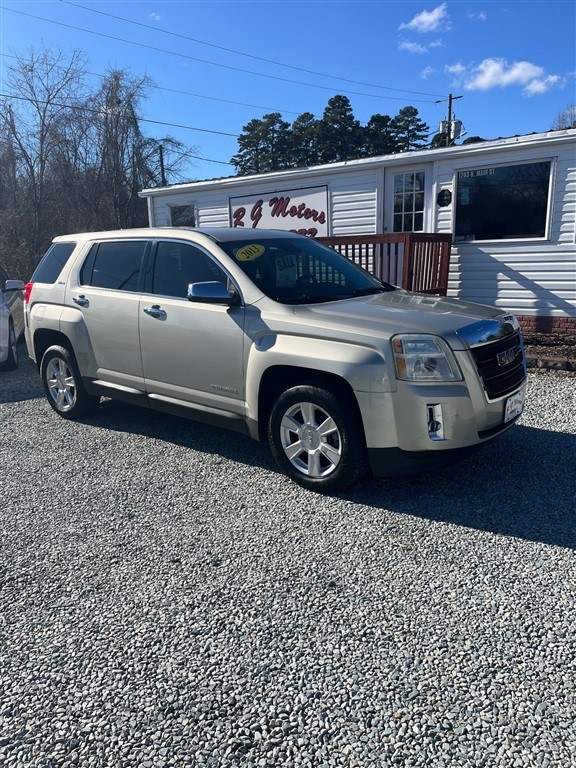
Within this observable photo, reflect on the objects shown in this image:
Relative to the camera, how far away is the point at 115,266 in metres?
5.43

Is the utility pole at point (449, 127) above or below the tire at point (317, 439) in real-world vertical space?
above

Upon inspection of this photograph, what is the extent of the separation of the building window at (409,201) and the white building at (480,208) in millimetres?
17

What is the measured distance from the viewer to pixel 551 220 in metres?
9.02

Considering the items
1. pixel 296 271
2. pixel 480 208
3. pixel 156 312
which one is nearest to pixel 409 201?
pixel 480 208

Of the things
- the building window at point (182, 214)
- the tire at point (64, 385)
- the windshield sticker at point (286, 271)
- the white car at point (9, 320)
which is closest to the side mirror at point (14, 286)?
the white car at point (9, 320)

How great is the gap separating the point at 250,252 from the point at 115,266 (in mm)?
1474

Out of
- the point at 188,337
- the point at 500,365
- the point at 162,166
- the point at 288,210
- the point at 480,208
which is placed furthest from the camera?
the point at 162,166

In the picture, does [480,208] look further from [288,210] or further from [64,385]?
[64,385]

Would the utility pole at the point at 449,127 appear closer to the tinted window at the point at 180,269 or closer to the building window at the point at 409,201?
the building window at the point at 409,201

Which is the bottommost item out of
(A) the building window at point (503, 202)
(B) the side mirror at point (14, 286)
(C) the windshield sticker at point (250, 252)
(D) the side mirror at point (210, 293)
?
(B) the side mirror at point (14, 286)

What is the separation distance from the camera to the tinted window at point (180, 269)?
4703 mm

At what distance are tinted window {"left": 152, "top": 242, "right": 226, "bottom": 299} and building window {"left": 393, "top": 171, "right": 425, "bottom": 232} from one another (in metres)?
6.57

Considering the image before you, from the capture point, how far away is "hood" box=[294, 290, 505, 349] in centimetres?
374

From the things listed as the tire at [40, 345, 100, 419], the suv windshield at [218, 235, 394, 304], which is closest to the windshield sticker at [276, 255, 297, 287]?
the suv windshield at [218, 235, 394, 304]
